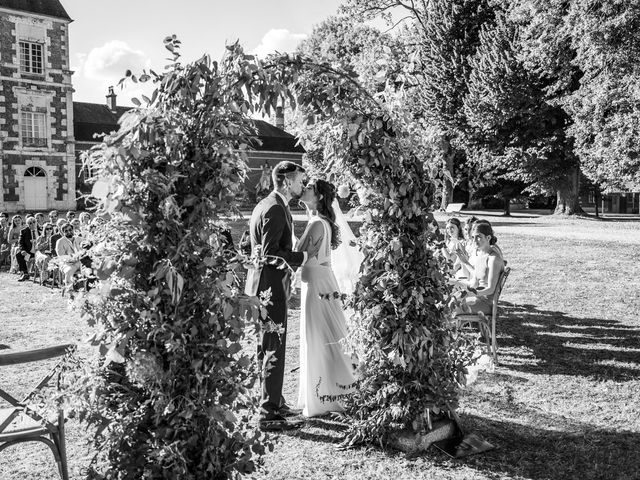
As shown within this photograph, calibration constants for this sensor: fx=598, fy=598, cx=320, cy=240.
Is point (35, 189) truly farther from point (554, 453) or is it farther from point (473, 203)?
point (554, 453)

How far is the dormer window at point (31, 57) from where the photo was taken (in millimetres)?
37219

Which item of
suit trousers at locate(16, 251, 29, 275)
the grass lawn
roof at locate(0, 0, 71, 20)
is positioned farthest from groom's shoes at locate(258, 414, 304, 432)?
roof at locate(0, 0, 71, 20)

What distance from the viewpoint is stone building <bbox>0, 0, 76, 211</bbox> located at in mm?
36750

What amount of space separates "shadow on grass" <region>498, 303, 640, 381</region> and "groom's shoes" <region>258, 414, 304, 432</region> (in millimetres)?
3181

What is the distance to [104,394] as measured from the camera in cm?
334

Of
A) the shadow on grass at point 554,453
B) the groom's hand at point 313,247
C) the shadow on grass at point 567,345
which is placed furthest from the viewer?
the shadow on grass at point 567,345

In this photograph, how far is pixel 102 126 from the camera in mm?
48312

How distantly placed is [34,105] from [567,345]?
123ft

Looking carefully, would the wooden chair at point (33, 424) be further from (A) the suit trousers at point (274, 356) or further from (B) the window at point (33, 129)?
(B) the window at point (33, 129)

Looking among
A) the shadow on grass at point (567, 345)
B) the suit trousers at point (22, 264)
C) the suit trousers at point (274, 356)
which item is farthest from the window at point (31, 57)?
the suit trousers at point (274, 356)

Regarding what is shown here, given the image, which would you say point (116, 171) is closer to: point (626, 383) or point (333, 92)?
point (333, 92)

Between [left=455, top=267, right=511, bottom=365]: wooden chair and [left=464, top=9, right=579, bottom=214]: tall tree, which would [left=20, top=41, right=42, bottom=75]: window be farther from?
[left=455, top=267, right=511, bottom=365]: wooden chair

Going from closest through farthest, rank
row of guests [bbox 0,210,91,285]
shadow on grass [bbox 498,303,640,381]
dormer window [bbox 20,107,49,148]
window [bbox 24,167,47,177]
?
shadow on grass [bbox 498,303,640,381], row of guests [bbox 0,210,91,285], dormer window [bbox 20,107,49,148], window [bbox 24,167,47,177]

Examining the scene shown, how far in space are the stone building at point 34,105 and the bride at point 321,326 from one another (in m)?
36.8
